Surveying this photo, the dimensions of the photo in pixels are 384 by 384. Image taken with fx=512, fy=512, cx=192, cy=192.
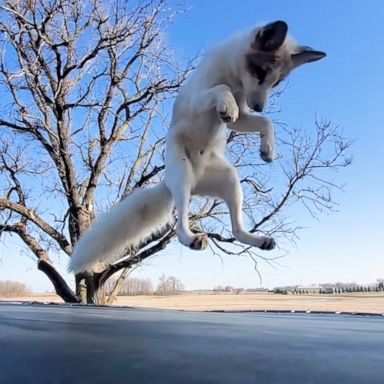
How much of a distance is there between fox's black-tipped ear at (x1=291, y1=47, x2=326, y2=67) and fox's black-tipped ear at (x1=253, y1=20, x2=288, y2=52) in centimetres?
13

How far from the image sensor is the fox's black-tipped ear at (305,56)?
229 centimetres

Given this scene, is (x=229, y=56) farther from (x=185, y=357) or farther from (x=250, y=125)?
(x=185, y=357)

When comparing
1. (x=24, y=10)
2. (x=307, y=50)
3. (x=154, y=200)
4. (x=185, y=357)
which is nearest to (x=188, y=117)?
(x=154, y=200)

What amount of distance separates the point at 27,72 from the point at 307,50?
611 centimetres

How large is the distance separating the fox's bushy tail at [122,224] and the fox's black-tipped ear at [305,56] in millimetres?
850

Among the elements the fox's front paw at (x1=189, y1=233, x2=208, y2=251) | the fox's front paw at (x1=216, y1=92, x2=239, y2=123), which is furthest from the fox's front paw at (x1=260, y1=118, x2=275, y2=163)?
the fox's front paw at (x1=189, y1=233, x2=208, y2=251)

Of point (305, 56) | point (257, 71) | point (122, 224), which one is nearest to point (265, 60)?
point (257, 71)

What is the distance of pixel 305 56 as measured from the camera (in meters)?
2.30

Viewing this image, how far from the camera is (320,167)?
7762mm

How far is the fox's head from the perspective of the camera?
7.13ft

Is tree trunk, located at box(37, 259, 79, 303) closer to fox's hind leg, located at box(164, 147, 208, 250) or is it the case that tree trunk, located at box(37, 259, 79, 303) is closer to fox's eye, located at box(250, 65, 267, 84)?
fox's hind leg, located at box(164, 147, 208, 250)

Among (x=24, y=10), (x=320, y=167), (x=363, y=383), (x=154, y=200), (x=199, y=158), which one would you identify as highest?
(x=24, y=10)

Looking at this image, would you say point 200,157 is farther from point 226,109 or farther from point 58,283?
point 58,283

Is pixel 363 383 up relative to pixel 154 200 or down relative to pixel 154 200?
down
